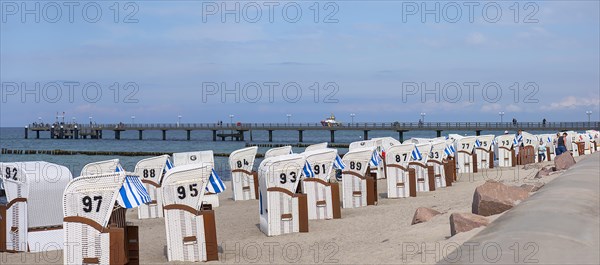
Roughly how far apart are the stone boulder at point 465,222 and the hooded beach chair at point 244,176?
41.5ft

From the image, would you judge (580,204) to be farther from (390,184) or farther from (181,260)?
(390,184)

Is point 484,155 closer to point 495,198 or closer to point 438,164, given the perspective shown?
point 438,164

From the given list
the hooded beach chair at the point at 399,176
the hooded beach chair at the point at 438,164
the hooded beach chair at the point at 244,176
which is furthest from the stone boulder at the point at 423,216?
the hooded beach chair at the point at 438,164

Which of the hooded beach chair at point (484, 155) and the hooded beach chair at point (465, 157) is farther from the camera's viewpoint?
the hooded beach chair at point (484, 155)

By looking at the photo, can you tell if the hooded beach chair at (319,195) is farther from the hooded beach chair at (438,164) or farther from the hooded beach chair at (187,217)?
the hooded beach chair at (438,164)

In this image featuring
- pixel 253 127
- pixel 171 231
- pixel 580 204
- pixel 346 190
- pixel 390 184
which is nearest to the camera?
pixel 580 204

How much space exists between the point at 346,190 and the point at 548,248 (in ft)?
47.1

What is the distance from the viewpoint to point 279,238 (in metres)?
14.3

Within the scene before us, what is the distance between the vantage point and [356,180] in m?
19.7

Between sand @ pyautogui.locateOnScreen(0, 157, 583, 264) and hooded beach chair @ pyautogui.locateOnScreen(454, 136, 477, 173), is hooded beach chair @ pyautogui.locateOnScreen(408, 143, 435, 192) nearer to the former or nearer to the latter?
sand @ pyautogui.locateOnScreen(0, 157, 583, 264)

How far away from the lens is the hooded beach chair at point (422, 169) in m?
23.5

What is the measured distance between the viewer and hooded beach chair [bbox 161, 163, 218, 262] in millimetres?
11648

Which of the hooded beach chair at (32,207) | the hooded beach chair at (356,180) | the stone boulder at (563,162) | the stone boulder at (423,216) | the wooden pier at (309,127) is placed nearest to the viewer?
the hooded beach chair at (32,207)

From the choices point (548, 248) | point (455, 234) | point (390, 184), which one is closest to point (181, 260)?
point (455, 234)
